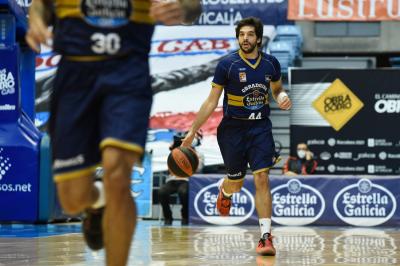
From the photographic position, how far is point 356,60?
78.3 ft

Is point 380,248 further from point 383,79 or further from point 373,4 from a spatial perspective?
point 373,4

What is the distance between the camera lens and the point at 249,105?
9.42 m

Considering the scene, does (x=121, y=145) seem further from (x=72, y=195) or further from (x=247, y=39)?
(x=247, y=39)

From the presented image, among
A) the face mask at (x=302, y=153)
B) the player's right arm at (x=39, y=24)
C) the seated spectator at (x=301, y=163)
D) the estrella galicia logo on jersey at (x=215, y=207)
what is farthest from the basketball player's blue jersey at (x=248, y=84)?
the face mask at (x=302, y=153)

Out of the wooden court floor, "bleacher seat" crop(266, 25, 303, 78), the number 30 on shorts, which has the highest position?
the number 30 on shorts

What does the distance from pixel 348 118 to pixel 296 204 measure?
3515 millimetres

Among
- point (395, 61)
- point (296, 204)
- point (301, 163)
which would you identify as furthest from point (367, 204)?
point (395, 61)

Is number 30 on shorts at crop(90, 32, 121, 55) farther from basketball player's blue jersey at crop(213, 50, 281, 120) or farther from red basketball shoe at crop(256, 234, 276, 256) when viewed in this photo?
basketball player's blue jersey at crop(213, 50, 281, 120)

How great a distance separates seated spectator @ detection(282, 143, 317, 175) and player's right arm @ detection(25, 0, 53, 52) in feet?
43.2

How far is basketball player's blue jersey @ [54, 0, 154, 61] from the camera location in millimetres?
4691

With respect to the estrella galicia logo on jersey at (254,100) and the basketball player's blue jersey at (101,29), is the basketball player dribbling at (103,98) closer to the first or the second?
the basketball player's blue jersey at (101,29)

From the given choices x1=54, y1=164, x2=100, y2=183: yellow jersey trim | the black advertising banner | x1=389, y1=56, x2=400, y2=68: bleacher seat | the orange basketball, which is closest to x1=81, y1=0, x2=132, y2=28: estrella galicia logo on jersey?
x1=54, y1=164, x2=100, y2=183: yellow jersey trim

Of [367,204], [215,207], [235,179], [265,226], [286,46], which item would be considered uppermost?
[286,46]

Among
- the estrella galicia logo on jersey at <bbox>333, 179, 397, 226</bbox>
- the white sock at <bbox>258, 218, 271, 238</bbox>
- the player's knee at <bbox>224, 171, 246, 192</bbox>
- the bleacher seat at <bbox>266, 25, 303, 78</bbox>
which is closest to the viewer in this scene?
the white sock at <bbox>258, 218, 271, 238</bbox>
